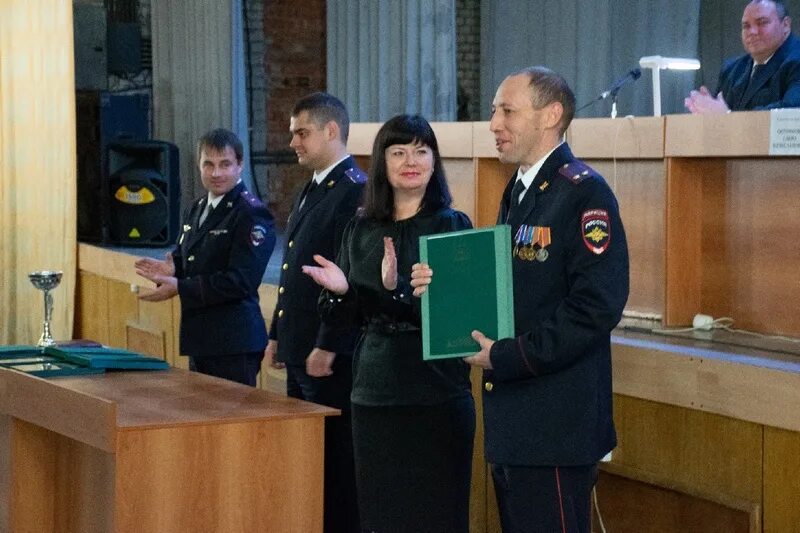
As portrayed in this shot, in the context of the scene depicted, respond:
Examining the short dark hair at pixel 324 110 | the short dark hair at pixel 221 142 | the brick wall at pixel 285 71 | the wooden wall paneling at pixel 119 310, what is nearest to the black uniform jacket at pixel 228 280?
the short dark hair at pixel 221 142

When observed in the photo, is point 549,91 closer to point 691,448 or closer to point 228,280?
point 691,448

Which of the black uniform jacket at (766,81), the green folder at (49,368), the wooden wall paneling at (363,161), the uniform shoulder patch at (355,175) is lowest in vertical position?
the green folder at (49,368)

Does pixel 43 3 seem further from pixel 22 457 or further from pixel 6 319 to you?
pixel 22 457

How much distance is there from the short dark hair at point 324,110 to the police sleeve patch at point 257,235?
0.60 m

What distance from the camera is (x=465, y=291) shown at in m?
2.88

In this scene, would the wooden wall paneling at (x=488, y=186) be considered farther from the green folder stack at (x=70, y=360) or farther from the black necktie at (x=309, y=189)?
the green folder stack at (x=70, y=360)

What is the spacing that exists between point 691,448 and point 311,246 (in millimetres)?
1218

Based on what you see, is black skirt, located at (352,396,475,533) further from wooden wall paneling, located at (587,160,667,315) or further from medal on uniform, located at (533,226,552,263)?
wooden wall paneling, located at (587,160,667,315)

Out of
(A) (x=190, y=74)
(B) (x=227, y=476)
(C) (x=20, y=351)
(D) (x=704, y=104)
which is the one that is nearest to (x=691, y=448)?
(B) (x=227, y=476)

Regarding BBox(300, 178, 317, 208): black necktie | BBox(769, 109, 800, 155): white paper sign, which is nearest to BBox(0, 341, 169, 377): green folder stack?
BBox(300, 178, 317, 208): black necktie

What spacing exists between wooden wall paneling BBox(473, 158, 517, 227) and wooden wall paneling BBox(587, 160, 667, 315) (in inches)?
21.8

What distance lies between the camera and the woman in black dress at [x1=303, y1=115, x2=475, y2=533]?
3.23 metres

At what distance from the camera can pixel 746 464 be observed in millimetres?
3250

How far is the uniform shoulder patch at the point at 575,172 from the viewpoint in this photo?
2799mm
